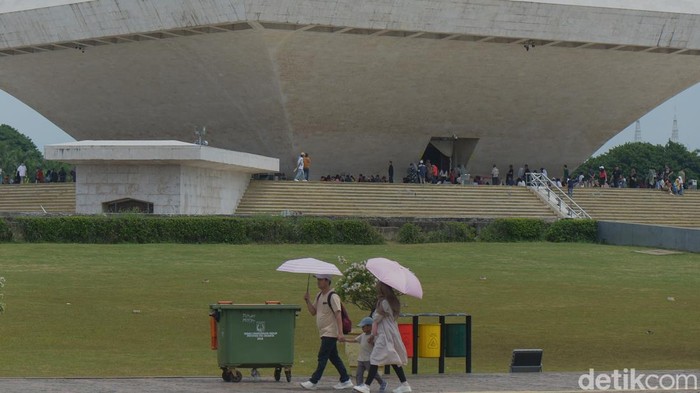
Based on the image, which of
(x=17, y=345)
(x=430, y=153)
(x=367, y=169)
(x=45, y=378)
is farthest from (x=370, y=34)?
(x=45, y=378)

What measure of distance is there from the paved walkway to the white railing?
937 inches

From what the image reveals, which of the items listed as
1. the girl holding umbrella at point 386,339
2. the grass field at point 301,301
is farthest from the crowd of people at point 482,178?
the girl holding umbrella at point 386,339

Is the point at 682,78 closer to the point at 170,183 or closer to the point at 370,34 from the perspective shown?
the point at 370,34

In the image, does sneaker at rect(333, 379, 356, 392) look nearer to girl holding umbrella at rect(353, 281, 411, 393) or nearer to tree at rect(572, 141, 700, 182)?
girl holding umbrella at rect(353, 281, 411, 393)

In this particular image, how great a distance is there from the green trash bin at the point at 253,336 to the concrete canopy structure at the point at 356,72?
24920 mm

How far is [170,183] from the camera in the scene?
33.7 m

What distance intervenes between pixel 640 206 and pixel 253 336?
91.6ft

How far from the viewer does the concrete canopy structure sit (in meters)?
38.7

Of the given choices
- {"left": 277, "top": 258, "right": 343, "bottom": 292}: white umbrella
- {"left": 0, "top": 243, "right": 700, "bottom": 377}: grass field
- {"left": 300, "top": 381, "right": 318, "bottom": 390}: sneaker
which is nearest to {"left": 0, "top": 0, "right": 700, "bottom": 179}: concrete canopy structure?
{"left": 0, "top": 243, "right": 700, "bottom": 377}: grass field

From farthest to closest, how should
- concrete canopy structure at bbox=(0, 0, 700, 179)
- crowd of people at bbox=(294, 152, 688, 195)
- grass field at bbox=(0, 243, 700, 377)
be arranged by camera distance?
crowd of people at bbox=(294, 152, 688, 195) < concrete canopy structure at bbox=(0, 0, 700, 179) < grass field at bbox=(0, 243, 700, 377)

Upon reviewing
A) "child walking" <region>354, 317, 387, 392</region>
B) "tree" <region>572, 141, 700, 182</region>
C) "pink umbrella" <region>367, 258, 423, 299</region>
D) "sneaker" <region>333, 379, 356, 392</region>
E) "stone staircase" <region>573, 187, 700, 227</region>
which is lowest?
"sneaker" <region>333, 379, 356, 392</region>

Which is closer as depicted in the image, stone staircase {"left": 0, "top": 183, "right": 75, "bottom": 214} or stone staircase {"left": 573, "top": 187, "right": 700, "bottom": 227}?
stone staircase {"left": 0, "top": 183, "right": 75, "bottom": 214}

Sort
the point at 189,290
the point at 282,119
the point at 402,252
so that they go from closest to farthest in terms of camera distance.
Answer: the point at 189,290, the point at 402,252, the point at 282,119

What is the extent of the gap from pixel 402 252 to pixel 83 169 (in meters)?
10.1
